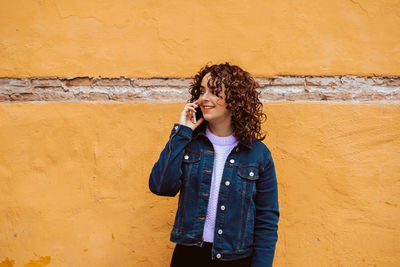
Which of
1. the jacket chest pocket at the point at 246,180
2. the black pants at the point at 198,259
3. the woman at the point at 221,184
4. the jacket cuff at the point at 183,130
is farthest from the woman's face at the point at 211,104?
the black pants at the point at 198,259

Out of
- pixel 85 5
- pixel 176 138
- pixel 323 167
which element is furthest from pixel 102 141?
pixel 323 167

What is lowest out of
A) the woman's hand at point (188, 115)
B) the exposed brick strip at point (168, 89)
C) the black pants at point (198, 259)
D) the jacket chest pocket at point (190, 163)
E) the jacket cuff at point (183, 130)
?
the black pants at point (198, 259)

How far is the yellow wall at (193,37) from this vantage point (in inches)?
84.6

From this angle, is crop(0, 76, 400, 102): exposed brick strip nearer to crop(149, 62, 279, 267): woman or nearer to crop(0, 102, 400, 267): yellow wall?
crop(0, 102, 400, 267): yellow wall

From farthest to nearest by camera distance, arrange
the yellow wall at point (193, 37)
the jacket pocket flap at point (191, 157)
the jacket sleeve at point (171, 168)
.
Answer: the yellow wall at point (193, 37) < the jacket pocket flap at point (191, 157) < the jacket sleeve at point (171, 168)

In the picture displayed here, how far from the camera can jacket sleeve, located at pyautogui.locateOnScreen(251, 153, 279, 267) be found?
65.3 inches

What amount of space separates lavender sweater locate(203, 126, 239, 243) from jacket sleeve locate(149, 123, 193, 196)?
0.61 feet

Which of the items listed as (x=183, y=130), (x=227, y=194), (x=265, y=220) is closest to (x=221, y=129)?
(x=183, y=130)

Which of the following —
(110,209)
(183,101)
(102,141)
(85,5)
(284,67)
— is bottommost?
(110,209)

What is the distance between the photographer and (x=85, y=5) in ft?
7.18

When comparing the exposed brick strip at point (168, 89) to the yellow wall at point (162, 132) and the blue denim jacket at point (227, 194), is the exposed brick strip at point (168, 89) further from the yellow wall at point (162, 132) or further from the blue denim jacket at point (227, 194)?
the blue denim jacket at point (227, 194)

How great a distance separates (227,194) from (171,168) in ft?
1.14

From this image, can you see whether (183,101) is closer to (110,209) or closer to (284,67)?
(284,67)

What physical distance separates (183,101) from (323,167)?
1143 mm
